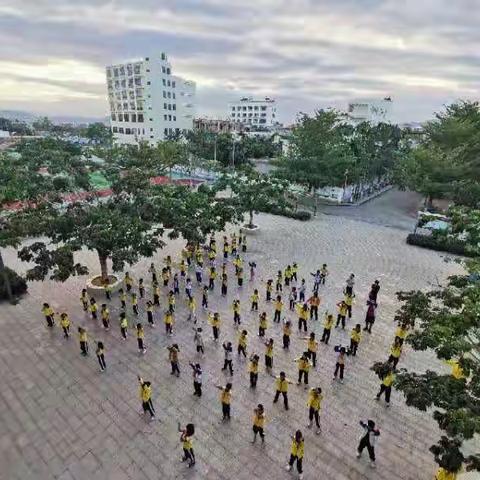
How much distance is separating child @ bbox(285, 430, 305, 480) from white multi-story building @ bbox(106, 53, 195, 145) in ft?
187

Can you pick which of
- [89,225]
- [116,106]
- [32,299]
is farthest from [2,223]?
[116,106]

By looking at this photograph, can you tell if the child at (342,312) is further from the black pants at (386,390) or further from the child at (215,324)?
the child at (215,324)

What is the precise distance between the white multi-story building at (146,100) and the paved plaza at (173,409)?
50951 mm

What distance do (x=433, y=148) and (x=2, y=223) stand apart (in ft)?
90.1

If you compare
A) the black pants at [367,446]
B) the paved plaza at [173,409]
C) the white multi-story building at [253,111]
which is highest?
the white multi-story building at [253,111]

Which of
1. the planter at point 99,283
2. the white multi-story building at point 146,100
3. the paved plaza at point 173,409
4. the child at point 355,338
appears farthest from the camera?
the white multi-story building at point 146,100

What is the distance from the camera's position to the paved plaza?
26.9 feet

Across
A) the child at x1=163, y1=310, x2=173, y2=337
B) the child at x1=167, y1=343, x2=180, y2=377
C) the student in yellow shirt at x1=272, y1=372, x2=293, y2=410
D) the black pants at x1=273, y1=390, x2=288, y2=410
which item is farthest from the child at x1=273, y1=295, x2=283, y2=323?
the child at x1=167, y1=343, x2=180, y2=377

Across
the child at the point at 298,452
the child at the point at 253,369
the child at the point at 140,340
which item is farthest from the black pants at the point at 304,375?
the child at the point at 140,340

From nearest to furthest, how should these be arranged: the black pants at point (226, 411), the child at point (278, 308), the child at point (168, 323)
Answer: the black pants at point (226, 411)
the child at point (168, 323)
the child at point (278, 308)

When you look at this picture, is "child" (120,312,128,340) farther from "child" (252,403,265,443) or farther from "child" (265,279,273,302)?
"child" (252,403,265,443)

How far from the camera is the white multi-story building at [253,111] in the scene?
112m

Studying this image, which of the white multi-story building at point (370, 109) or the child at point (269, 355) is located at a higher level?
the white multi-story building at point (370, 109)

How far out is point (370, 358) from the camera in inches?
465
